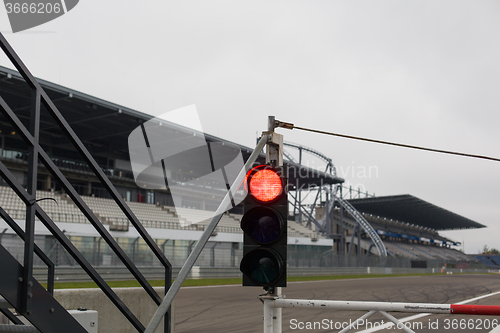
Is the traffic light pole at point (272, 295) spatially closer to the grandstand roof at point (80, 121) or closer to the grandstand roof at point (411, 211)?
the grandstand roof at point (80, 121)

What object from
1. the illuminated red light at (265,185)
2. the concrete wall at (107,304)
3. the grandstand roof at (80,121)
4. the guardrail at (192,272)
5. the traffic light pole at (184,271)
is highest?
the grandstand roof at (80,121)

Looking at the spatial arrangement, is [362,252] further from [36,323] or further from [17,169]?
[36,323]

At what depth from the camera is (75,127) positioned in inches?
1531

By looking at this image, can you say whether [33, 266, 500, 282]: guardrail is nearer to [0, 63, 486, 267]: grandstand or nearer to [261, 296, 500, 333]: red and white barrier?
[0, 63, 486, 267]: grandstand

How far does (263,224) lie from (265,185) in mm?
310

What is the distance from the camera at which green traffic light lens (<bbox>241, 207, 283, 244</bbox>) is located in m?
3.86

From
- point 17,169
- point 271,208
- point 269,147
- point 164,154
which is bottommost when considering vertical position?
point 271,208

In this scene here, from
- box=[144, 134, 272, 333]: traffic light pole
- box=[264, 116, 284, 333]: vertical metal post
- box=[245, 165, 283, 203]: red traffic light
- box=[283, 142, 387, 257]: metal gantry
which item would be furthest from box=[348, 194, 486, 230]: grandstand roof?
box=[144, 134, 272, 333]: traffic light pole

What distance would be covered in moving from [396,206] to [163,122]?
172 feet

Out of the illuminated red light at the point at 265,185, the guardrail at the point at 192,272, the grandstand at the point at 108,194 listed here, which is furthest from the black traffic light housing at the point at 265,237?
the grandstand at the point at 108,194

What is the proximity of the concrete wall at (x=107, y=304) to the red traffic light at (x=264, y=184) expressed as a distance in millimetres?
3233

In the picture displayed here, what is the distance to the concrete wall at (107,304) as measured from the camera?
6000 millimetres

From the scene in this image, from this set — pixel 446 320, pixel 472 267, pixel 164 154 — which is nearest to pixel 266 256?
pixel 446 320

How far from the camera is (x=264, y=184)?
3945mm
